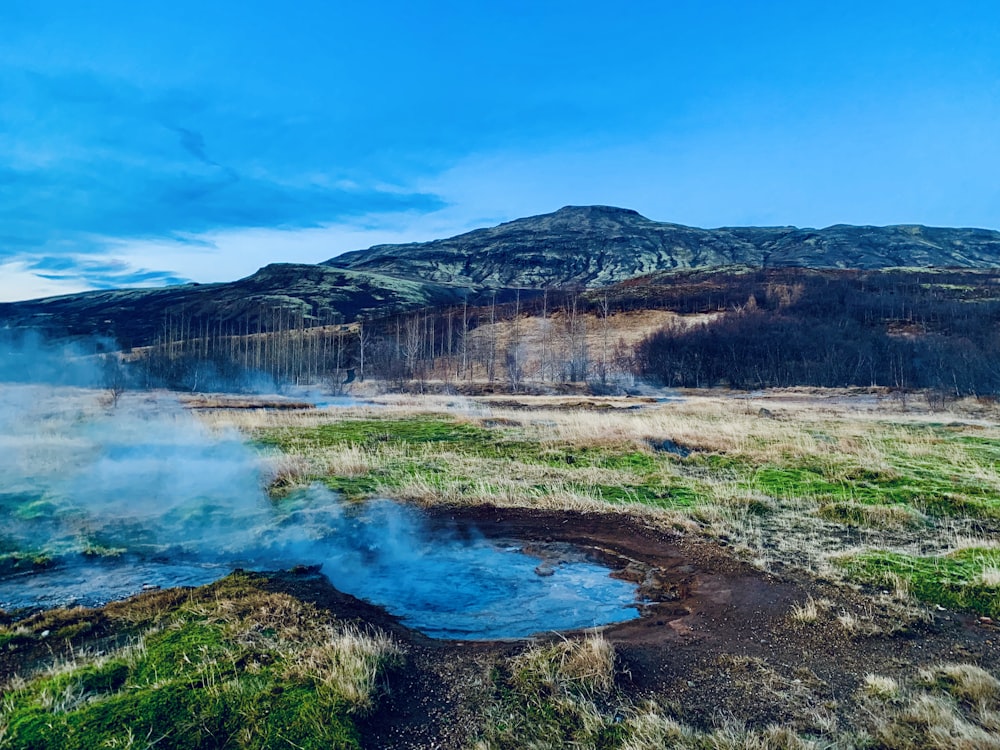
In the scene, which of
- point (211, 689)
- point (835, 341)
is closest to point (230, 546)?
point (211, 689)

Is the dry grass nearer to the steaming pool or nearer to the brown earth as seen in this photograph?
the brown earth

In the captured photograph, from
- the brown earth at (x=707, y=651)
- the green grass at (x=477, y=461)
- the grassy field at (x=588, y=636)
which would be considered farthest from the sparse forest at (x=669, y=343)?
the brown earth at (x=707, y=651)

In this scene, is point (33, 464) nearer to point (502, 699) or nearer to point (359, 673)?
point (359, 673)

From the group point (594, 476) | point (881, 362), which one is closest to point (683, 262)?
point (881, 362)

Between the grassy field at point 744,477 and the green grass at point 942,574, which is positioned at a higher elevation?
the green grass at point 942,574

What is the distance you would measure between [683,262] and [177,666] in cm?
20672

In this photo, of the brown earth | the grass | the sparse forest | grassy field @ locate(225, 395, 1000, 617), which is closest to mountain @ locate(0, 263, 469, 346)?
the sparse forest

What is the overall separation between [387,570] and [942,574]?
351 inches

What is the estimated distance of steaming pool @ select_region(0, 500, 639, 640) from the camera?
8539 mm

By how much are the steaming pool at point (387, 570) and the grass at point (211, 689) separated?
185cm

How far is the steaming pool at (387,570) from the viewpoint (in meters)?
8.54

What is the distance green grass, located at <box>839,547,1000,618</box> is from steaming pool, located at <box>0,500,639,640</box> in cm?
387

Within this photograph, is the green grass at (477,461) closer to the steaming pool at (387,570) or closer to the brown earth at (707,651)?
the steaming pool at (387,570)

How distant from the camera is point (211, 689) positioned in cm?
567
